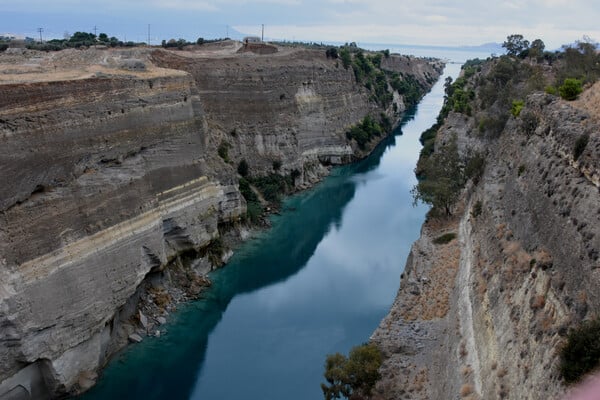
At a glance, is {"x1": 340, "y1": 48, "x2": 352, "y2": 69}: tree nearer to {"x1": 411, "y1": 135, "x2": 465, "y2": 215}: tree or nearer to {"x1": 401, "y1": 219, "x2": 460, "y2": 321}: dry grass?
{"x1": 411, "y1": 135, "x2": 465, "y2": 215}: tree

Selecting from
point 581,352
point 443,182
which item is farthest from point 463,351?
point 443,182

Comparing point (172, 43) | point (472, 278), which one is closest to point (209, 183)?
point (472, 278)

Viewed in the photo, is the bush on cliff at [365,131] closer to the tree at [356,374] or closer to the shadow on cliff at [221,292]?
the shadow on cliff at [221,292]

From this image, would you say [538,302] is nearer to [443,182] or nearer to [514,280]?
[514,280]

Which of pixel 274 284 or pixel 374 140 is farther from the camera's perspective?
pixel 374 140

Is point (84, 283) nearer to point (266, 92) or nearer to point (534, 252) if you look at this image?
point (534, 252)

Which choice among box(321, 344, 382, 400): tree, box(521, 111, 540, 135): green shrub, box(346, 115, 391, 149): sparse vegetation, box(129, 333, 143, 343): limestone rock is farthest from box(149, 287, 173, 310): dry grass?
box(346, 115, 391, 149): sparse vegetation

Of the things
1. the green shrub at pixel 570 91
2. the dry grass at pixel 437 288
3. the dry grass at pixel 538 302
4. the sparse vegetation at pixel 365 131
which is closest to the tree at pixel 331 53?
the sparse vegetation at pixel 365 131
